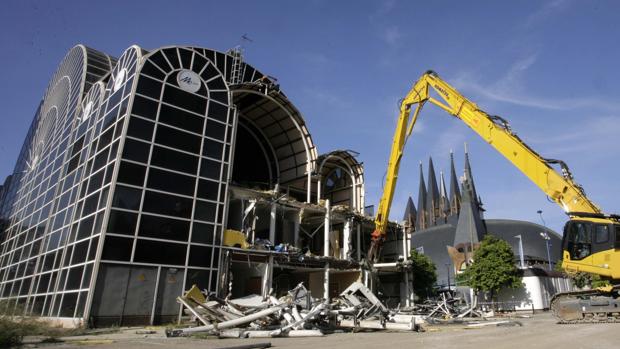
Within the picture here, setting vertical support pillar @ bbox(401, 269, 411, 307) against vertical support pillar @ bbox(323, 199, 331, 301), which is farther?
vertical support pillar @ bbox(401, 269, 411, 307)

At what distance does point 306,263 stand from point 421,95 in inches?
531

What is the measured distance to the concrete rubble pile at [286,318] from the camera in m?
12.6

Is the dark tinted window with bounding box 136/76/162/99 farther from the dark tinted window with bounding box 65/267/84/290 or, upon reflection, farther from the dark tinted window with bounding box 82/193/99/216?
the dark tinted window with bounding box 65/267/84/290

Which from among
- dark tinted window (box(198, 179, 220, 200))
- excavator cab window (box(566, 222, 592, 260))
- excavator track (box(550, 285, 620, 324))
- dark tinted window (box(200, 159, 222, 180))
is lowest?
excavator track (box(550, 285, 620, 324))

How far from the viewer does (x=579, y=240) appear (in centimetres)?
1755

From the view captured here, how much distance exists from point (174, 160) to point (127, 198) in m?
3.34

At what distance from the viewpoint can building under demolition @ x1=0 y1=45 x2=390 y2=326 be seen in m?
20.4

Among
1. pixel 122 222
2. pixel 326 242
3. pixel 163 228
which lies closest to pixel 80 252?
pixel 122 222

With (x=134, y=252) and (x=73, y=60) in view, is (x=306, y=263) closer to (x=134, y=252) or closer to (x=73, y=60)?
(x=134, y=252)

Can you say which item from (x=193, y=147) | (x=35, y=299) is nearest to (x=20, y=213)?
(x=35, y=299)

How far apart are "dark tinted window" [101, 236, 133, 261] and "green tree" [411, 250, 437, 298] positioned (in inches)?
1221

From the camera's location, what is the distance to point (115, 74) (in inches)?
1052

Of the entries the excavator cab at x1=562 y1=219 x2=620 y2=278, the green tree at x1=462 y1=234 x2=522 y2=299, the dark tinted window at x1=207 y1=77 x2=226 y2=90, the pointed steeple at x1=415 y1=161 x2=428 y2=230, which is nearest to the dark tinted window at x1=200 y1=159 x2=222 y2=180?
the dark tinted window at x1=207 y1=77 x2=226 y2=90

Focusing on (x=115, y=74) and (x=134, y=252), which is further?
(x=115, y=74)
